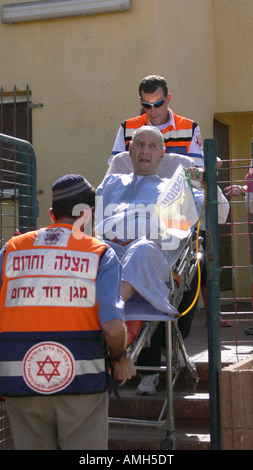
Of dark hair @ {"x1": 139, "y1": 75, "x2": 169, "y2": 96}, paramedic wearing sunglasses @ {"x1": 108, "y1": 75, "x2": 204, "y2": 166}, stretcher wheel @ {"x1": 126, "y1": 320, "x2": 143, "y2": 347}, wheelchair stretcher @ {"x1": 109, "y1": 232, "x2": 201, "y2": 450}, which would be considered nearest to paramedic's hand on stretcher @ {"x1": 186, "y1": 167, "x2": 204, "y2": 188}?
wheelchair stretcher @ {"x1": 109, "y1": 232, "x2": 201, "y2": 450}

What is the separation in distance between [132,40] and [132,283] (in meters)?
4.36

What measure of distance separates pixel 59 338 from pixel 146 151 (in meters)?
2.20

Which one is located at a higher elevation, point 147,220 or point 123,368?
point 147,220

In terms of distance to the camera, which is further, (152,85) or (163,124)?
(163,124)

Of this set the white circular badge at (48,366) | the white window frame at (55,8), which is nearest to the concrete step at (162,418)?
the white circular badge at (48,366)

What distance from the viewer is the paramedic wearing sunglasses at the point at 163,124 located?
5.65 meters

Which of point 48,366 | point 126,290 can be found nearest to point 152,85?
point 126,290

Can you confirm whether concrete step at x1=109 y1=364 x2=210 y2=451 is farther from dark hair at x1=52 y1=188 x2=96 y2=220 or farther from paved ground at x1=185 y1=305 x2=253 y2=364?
dark hair at x1=52 y1=188 x2=96 y2=220

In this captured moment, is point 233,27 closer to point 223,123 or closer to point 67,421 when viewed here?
point 223,123

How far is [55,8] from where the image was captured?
793cm

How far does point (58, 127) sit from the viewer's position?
795 centimetres

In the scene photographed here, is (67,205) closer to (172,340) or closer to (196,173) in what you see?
(196,173)

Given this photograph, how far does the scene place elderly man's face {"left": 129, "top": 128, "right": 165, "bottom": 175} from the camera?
16.1 ft

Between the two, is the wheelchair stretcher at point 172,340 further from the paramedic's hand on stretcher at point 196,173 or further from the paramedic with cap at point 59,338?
the paramedic with cap at point 59,338
